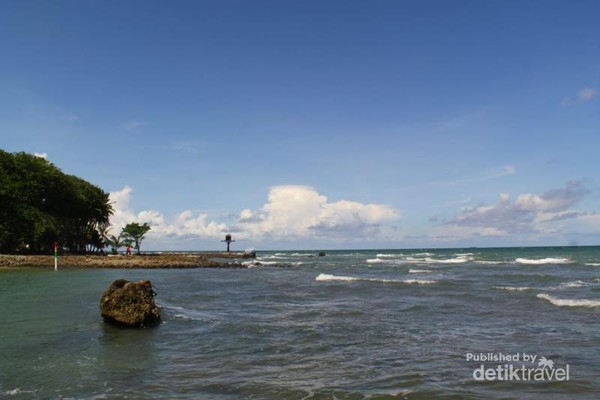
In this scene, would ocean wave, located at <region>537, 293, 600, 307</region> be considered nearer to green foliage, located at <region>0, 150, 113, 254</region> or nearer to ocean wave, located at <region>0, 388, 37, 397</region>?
ocean wave, located at <region>0, 388, 37, 397</region>

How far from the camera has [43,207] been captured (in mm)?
59312

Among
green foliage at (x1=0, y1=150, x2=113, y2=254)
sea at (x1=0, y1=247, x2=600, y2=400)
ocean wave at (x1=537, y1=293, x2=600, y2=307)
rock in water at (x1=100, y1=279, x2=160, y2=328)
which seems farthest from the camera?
green foliage at (x1=0, y1=150, x2=113, y2=254)

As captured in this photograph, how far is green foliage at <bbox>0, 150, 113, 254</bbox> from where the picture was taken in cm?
4956

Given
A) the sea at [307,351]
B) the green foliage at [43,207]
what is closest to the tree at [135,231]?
the green foliage at [43,207]

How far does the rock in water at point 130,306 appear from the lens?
12.3 m

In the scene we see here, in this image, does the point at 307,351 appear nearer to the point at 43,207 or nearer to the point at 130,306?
the point at 130,306

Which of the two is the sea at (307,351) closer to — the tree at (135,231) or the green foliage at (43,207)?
the green foliage at (43,207)

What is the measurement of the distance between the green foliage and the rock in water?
43.5m

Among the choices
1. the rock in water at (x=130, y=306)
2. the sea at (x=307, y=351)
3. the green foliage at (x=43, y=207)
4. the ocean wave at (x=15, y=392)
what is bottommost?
the sea at (x=307, y=351)

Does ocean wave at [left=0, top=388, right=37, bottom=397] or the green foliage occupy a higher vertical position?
the green foliage

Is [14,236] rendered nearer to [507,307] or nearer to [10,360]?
[10,360]

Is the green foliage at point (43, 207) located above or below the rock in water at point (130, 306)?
above

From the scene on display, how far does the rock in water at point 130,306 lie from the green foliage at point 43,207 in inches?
1713

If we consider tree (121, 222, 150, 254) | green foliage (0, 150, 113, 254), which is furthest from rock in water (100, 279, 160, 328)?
tree (121, 222, 150, 254)
